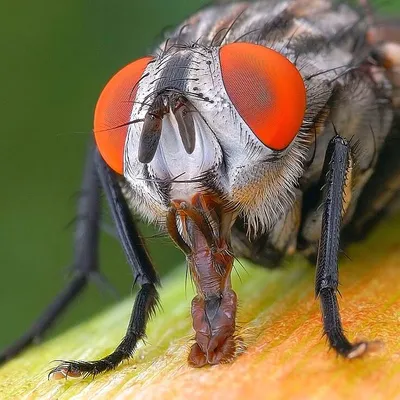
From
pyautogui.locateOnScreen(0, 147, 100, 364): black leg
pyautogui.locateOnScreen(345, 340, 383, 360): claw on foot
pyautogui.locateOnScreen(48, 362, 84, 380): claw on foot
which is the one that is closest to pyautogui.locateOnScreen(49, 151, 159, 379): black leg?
pyautogui.locateOnScreen(48, 362, 84, 380): claw on foot

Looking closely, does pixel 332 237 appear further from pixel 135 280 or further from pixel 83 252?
pixel 83 252

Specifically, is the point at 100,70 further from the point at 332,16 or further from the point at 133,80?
the point at 133,80

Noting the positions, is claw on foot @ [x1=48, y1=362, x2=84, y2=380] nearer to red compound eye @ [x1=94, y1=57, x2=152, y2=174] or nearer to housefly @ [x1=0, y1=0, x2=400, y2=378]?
housefly @ [x1=0, y1=0, x2=400, y2=378]

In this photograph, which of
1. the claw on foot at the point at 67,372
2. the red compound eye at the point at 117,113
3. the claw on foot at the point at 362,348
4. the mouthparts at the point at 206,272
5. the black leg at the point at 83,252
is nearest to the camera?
the claw on foot at the point at 362,348

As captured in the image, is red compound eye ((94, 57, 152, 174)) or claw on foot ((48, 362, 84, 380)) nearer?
claw on foot ((48, 362, 84, 380))

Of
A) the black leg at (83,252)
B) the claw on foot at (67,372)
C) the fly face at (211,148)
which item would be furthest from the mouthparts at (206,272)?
the black leg at (83,252)

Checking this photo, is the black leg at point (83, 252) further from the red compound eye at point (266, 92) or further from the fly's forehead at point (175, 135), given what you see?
the red compound eye at point (266, 92)

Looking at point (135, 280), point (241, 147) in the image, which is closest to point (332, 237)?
point (241, 147)
